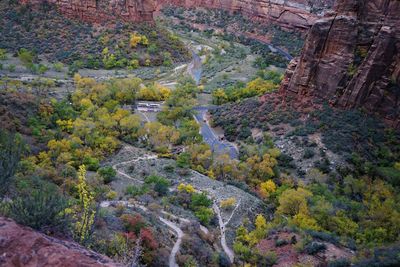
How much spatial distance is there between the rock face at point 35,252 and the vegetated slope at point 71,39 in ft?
196

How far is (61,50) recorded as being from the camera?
239 ft

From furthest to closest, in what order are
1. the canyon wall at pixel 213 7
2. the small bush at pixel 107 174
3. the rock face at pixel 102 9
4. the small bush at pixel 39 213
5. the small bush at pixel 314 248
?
the canyon wall at pixel 213 7, the rock face at pixel 102 9, the small bush at pixel 107 174, the small bush at pixel 314 248, the small bush at pixel 39 213

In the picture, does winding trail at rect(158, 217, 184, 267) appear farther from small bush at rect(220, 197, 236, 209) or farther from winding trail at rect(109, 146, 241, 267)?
small bush at rect(220, 197, 236, 209)

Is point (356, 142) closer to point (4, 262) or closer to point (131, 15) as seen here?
point (4, 262)

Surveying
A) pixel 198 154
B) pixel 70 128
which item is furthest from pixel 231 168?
pixel 70 128

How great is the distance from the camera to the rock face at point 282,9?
3962 inches

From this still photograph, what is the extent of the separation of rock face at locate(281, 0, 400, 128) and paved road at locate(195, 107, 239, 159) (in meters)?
9.69

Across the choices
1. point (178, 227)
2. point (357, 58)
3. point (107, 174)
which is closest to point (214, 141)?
point (107, 174)

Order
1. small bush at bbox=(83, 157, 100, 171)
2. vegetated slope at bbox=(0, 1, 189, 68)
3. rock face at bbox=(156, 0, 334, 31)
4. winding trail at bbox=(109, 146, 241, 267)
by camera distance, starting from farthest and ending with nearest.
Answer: rock face at bbox=(156, 0, 334, 31)
vegetated slope at bbox=(0, 1, 189, 68)
small bush at bbox=(83, 157, 100, 171)
winding trail at bbox=(109, 146, 241, 267)

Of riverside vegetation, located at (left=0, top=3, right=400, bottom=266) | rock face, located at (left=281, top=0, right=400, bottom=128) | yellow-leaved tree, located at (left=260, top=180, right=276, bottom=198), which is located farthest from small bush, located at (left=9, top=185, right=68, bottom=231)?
rock face, located at (left=281, top=0, right=400, bottom=128)

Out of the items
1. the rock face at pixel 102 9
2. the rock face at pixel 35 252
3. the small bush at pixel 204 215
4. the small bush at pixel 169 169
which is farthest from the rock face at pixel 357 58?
the rock face at pixel 102 9

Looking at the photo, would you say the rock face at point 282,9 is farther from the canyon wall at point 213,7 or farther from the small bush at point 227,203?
the small bush at point 227,203

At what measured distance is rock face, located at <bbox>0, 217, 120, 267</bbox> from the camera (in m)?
13.1

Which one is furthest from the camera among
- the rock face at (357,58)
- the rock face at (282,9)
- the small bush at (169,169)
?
the rock face at (282,9)
